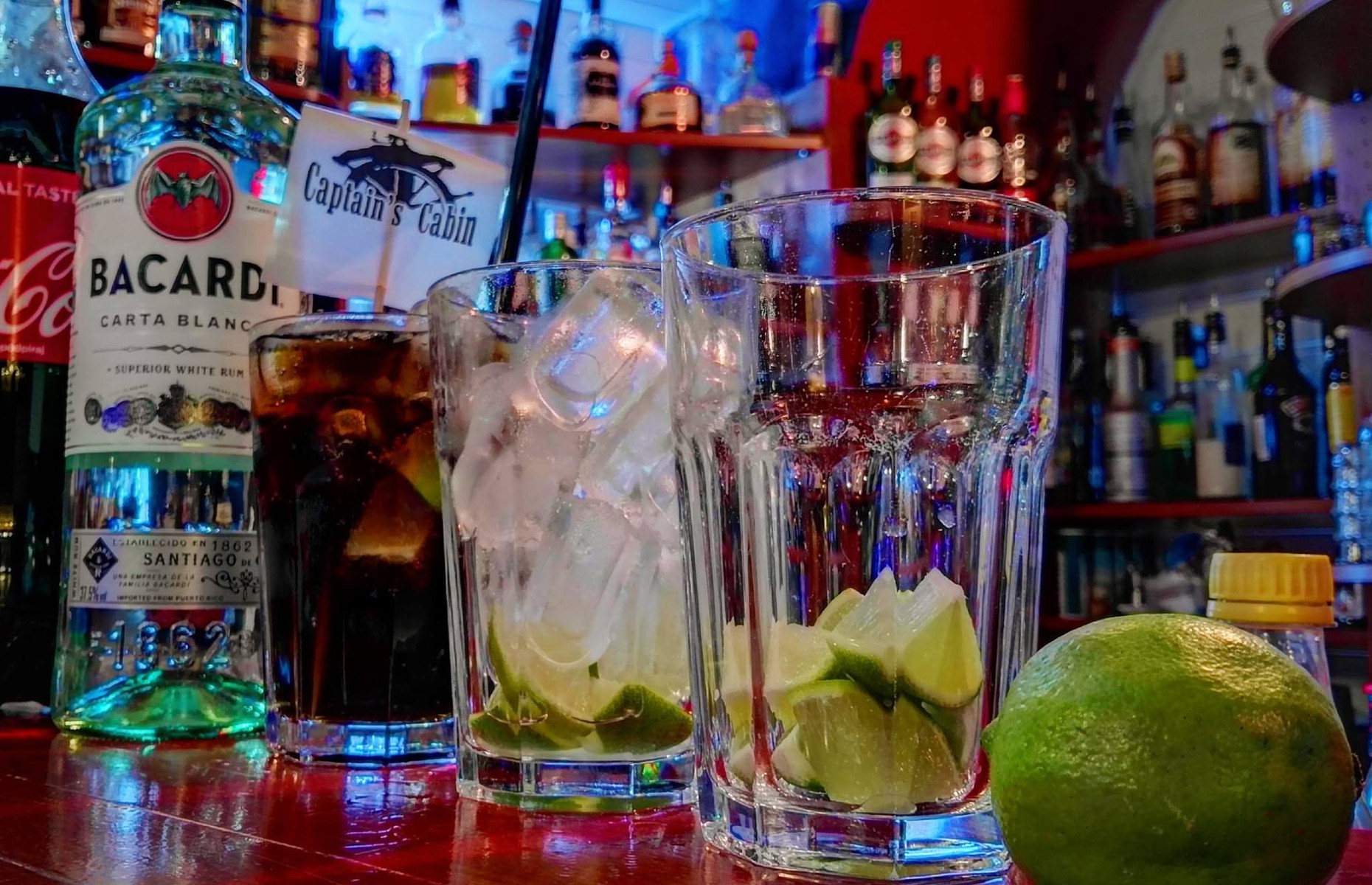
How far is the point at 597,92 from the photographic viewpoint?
2.43 meters

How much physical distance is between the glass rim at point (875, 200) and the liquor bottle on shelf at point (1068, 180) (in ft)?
8.09

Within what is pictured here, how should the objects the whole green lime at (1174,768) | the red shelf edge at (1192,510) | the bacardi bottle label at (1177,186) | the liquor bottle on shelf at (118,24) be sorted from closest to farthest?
the whole green lime at (1174,768)
the liquor bottle on shelf at (118,24)
the red shelf edge at (1192,510)
the bacardi bottle label at (1177,186)

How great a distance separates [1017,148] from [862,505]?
8.30ft

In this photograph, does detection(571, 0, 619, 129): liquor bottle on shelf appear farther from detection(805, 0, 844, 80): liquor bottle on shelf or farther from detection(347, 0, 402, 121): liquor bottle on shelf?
detection(805, 0, 844, 80): liquor bottle on shelf

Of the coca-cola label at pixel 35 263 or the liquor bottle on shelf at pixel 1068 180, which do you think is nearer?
the coca-cola label at pixel 35 263

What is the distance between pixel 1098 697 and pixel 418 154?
1.64 feet

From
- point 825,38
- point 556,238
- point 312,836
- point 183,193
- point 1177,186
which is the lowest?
point 312,836

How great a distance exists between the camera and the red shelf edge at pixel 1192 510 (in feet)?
7.60

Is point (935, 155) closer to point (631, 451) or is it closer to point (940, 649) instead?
point (631, 451)

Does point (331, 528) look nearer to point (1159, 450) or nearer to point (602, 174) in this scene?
point (602, 174)

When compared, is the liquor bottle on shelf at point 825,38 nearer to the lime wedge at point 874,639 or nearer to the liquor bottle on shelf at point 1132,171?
the liquor bottle on shelf at point 1132,171

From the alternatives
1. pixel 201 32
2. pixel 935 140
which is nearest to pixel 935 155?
pixel 935 140

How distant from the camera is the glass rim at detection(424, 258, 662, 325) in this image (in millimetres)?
551

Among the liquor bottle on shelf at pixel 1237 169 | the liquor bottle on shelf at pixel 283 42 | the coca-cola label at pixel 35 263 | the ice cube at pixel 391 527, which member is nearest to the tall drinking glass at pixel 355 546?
the ice cube at pixel 391 527
